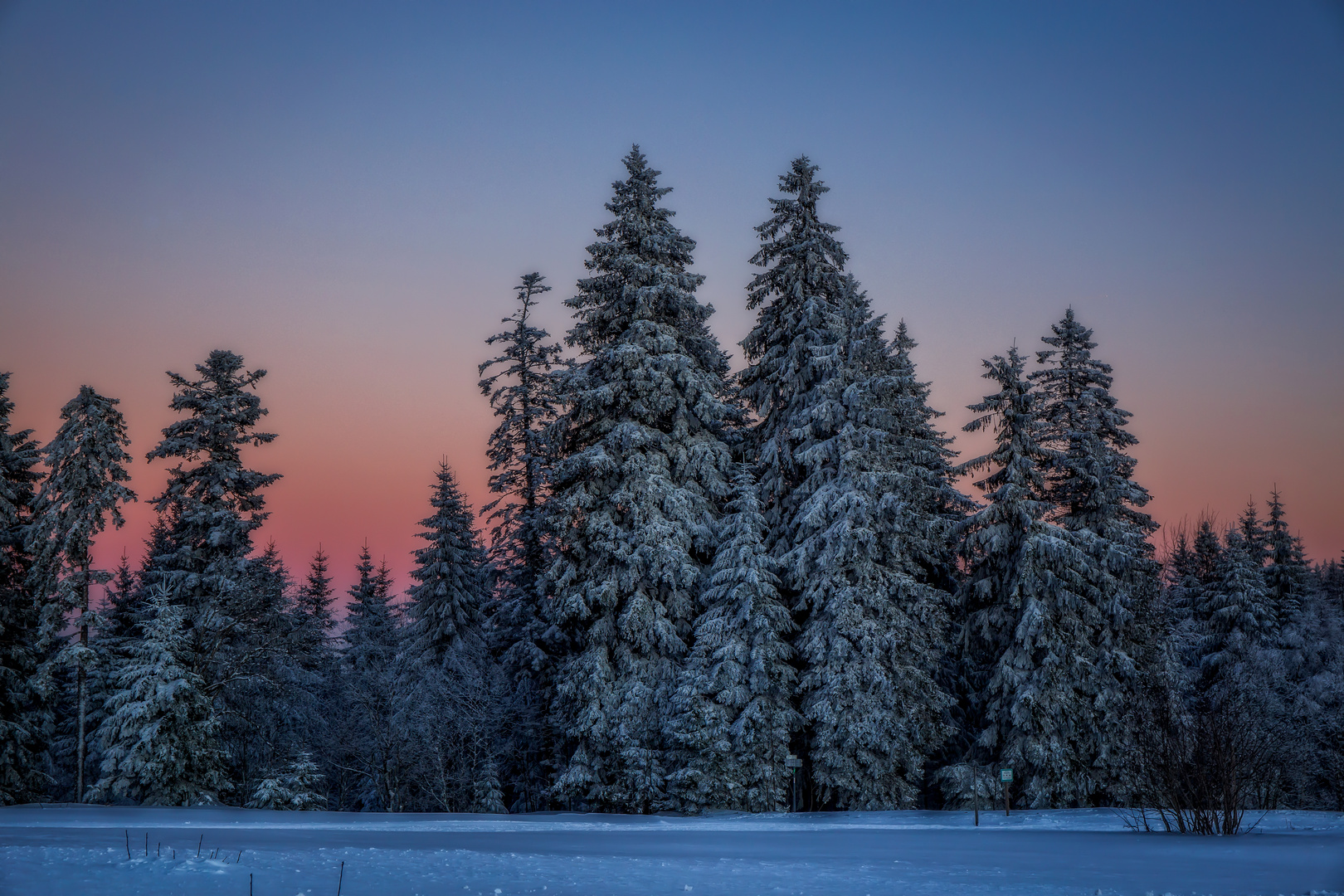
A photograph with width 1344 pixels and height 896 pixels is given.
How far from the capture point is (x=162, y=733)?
26062mm

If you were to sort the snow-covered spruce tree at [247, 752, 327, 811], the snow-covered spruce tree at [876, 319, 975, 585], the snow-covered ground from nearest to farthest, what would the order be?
the snow-covered ground < the snow-covered spruce tree at [247, 752, 327, 811] < the snow-covered spruce tree at [876, 319, 975, 585]

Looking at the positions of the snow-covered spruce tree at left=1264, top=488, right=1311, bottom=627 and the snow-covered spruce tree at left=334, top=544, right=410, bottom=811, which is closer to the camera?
the snow-covered spruce tree at left=334, top=544, right=410, bottom=811

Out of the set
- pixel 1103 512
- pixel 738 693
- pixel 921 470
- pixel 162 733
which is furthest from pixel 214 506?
pixel 1103 512

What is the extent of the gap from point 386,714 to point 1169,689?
26.5 meters

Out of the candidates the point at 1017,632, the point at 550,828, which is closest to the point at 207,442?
the point at 550,828

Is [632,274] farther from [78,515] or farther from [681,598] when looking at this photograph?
[78,515]

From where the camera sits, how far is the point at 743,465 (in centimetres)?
2964

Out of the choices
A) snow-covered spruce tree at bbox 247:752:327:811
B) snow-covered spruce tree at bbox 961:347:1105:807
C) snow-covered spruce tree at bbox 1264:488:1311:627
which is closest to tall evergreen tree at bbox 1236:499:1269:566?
snow-covered spruce tree at bbox 1264:488:1311:627

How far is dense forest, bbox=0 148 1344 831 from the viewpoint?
86.2ft

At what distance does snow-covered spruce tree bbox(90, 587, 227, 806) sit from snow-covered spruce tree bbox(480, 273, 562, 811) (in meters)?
9.36

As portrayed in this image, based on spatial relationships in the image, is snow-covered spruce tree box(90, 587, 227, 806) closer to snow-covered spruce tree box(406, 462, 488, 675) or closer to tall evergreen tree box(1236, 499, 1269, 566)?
snow-covered spruce tree box(406, 462, 488, 675)

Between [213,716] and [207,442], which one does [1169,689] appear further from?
[207,442]

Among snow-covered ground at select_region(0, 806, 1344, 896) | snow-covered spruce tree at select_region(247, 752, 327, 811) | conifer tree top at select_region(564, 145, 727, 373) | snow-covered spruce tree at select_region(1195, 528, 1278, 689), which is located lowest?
snow-covered spruce tree at select_region(247, 752, 327, 811)

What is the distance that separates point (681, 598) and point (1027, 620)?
1031cm
